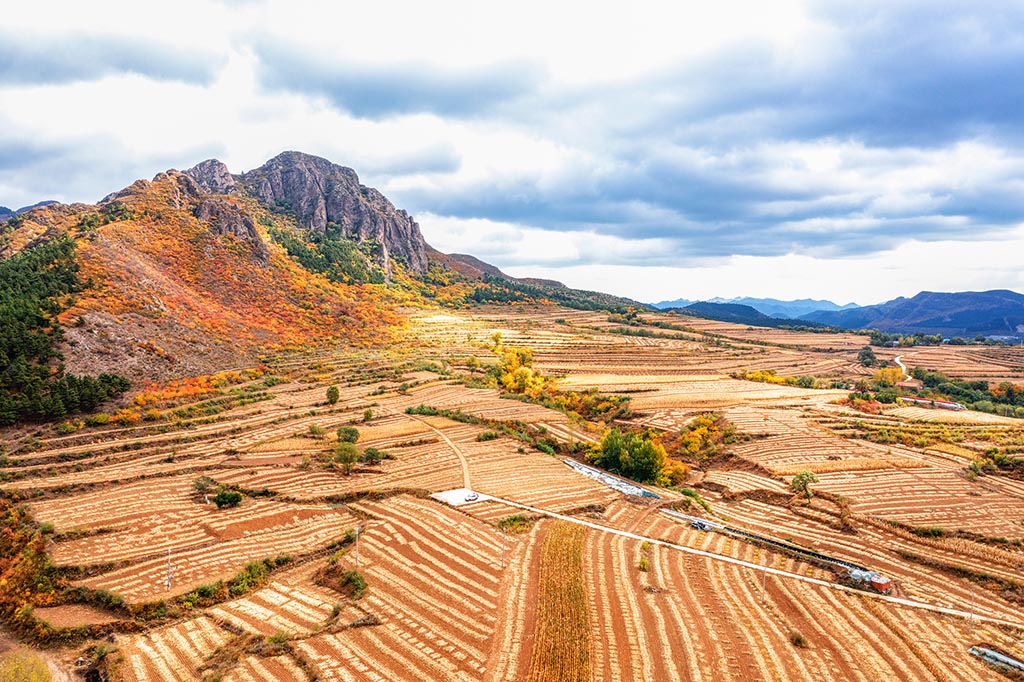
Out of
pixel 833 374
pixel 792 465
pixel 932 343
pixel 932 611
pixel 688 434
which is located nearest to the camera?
pixel 932 611

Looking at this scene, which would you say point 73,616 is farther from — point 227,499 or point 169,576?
point 227,499

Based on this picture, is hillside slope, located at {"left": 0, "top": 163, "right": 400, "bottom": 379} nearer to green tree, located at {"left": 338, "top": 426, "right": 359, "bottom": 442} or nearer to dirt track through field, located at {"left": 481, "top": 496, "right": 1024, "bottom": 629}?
green tree, located at {"left": 338, "top": 426, "right": 359, "bottom": 442}

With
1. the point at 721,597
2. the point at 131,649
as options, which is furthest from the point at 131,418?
the point at 721,597

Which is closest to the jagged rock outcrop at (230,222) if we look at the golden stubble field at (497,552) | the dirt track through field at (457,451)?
the golden stubble field at (497,552)

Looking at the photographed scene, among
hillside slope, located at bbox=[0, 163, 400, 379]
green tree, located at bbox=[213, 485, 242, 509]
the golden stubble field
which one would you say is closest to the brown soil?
the golden stubble field

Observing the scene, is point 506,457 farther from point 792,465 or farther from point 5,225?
point 5,225

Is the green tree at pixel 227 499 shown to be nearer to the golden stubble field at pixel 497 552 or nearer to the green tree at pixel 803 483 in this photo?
the golden stubble field at pixel 497 552
